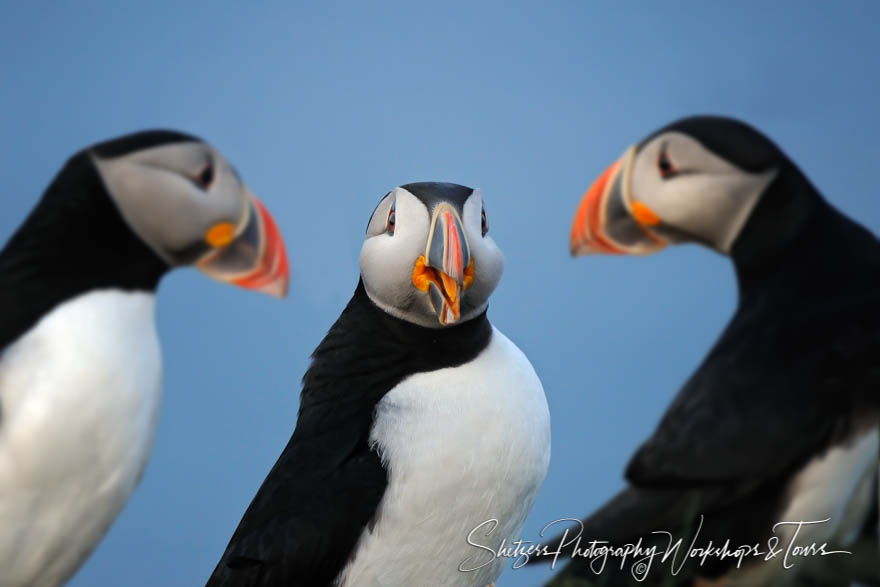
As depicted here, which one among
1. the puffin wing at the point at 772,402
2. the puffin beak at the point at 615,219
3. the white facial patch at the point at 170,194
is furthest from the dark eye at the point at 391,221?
the puffin wing at the point at 772,402

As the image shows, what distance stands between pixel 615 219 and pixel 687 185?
179 millimetres

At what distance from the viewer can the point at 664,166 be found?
1932 millimetres

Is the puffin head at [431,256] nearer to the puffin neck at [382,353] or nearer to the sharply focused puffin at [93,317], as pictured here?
the puffin neck at [382,353]

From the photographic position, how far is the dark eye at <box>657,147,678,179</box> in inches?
75.4

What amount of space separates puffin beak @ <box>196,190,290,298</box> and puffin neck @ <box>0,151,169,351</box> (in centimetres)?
13

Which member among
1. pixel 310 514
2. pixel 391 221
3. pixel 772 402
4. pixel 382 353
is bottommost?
pixel 310 514

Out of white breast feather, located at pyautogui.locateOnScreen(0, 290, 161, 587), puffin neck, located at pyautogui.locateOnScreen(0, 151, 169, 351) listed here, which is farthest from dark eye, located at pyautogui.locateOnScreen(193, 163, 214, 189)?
white breast feather, located at pyautogui.locateOnScreen(0, 290, 161, 587)

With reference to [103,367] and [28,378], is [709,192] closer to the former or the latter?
[103,367]

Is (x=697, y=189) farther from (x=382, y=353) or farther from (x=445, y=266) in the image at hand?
(x=382, y=353)

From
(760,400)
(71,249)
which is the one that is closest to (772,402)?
(760,400)

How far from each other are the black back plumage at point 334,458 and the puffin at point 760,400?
759 millimetres

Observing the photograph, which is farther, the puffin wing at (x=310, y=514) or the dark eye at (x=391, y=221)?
the dark eye at (x=391, y=221)

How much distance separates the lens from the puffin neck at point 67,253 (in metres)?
Result: 1.80

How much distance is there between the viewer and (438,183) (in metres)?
2.82
